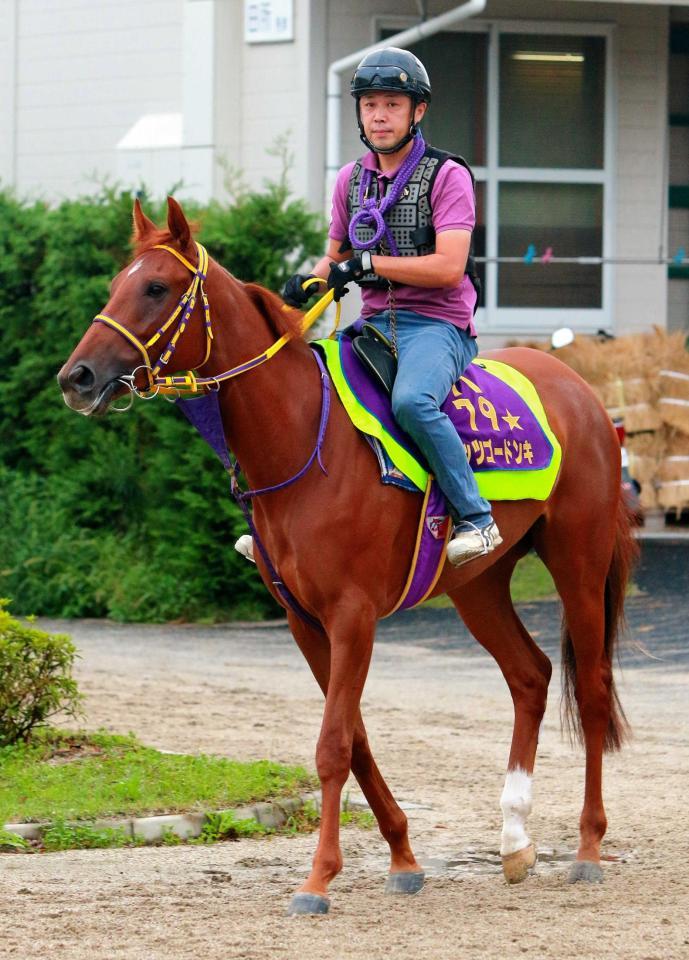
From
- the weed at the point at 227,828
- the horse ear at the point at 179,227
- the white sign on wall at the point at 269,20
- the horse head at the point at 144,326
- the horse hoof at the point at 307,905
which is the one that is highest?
the white sign on wall at the point at 269,20

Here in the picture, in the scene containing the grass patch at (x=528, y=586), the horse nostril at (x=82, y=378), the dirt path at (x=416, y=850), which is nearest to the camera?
the dirt path at (x=416, y=850)

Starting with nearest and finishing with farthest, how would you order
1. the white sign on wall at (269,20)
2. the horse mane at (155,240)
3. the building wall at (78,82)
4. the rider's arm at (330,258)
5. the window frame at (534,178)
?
the horse mane at (155,240)
the rider's arm at (330,258)
the white sign on wall at (269,20)
the window frame at (534,178)
the building wall at (78,82)

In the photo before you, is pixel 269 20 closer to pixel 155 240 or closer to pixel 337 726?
pixel 155 240

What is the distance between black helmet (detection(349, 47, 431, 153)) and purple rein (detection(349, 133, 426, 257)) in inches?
2.7

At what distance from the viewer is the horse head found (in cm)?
509

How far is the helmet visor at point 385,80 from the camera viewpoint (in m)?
5.84

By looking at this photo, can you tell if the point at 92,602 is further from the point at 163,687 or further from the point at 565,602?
the point at 565,602

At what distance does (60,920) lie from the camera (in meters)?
5.09

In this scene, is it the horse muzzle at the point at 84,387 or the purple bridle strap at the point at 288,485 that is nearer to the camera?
the horse muzzle at the point at 84,387

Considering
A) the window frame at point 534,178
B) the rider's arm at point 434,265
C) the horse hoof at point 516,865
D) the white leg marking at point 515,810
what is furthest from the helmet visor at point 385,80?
the window frame at point 534,178

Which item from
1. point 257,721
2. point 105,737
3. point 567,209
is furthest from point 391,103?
point 567,209

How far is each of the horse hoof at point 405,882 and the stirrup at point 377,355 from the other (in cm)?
175

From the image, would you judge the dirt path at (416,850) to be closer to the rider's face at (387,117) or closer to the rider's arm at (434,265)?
the rider's arm at (434,265)

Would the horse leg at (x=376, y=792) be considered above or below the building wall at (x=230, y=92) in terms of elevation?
below
